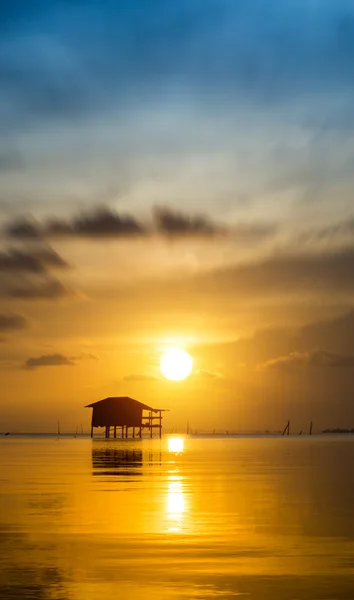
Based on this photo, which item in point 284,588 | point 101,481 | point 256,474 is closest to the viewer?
point 284,588

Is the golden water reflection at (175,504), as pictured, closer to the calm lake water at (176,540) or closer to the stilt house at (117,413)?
the calm lake water at (176,540)

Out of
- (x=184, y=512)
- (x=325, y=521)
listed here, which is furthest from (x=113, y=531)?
(x=325, y=521)

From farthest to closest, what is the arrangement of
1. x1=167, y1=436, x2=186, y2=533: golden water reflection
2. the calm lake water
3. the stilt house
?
the stilt house, x1=167, y1=436, x2=186, y2=533: golden water reflection, the calm lake water

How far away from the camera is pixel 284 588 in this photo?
800 inches

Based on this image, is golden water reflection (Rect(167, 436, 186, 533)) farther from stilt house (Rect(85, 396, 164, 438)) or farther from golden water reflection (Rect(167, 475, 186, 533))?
stilt house (Rect(85, 396, 164, 438))

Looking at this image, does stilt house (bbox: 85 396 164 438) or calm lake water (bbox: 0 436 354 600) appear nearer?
calm lake water (bbox: 0 436 354 600)

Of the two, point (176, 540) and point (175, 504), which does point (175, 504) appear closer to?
point (175, 504)

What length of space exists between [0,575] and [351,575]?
826 centimetres

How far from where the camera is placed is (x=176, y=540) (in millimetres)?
27031

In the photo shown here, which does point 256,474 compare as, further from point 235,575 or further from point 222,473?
point 235,575

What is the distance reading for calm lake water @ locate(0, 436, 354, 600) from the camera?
66.9ft

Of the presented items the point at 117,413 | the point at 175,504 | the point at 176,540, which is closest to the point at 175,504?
the point at 175,504

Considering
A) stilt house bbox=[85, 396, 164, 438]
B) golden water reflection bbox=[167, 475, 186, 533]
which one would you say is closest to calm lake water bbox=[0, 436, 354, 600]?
golden water reflection bbox=[167, 475, 186, 533]

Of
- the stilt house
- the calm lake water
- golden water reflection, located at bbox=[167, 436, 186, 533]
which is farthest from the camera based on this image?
the stilt house
